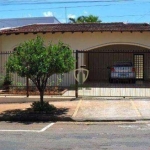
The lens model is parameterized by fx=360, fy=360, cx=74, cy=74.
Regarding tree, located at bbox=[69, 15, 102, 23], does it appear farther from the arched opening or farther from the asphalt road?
the asphalt road

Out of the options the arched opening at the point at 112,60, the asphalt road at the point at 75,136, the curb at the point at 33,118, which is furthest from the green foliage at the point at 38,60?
the arched opening at the point at 112,60

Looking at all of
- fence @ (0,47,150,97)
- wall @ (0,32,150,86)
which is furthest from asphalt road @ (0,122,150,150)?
wall @ (0,32,150,86)

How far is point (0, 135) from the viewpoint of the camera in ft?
30.2

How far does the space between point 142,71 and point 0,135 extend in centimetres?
1690

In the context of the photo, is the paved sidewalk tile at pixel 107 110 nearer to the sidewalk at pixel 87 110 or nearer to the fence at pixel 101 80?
the sidewalk at pixel 87 110

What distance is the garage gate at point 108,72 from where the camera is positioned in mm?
18859

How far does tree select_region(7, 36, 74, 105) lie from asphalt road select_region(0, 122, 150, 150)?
6.45ft

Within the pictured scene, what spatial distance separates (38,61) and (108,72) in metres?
11.5

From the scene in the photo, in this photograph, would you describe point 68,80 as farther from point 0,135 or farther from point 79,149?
point 79,149

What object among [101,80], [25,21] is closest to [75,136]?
[101,80]

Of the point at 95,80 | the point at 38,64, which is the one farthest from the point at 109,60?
the point at 38,64

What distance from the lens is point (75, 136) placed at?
8992 millimetres

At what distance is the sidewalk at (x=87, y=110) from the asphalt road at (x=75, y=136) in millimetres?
653

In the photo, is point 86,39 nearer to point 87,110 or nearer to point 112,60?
point 112,60
